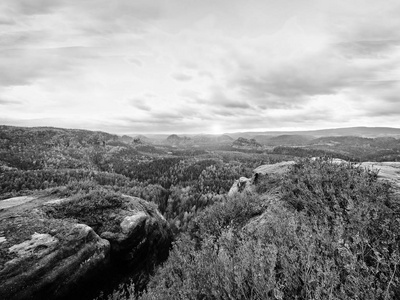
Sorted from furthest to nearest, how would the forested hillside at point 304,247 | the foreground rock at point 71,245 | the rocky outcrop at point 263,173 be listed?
the rocky outcrop at point 263,173
the foreground rock at point 71,245
the forested hillside at point 304,247

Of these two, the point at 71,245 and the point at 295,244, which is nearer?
the point at 295,244

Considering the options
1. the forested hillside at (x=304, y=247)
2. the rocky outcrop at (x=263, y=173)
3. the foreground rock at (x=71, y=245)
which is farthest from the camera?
the rocky outcrop at (x=263, y=173)

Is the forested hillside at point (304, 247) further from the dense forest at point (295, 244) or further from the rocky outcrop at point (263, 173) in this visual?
the rocky outcrop at point (263, 173)

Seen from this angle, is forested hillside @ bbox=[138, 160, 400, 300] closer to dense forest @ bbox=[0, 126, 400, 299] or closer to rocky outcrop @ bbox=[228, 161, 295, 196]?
dense forest @ bbox=[0, 126, 400, 299]

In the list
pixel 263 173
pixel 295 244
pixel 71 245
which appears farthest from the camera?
pixel 263 173

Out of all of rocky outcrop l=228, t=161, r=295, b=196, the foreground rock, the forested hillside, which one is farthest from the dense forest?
the foreground rock

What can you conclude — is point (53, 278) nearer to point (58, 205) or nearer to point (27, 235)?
point (27, 235)

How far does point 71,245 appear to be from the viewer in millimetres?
8641

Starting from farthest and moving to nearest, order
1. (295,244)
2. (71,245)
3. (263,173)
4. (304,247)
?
(263,173) < (71,245) < (295,244) < (304,247)

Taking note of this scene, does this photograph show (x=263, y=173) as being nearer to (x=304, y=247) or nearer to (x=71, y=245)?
(x=304, y=247)

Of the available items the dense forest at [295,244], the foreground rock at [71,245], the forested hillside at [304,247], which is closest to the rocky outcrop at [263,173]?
the dense forest at [295,244]

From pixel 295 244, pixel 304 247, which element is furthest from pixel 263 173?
pixel 304 247

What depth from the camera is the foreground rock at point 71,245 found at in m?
7.17

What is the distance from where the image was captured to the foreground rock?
7.17 metres
